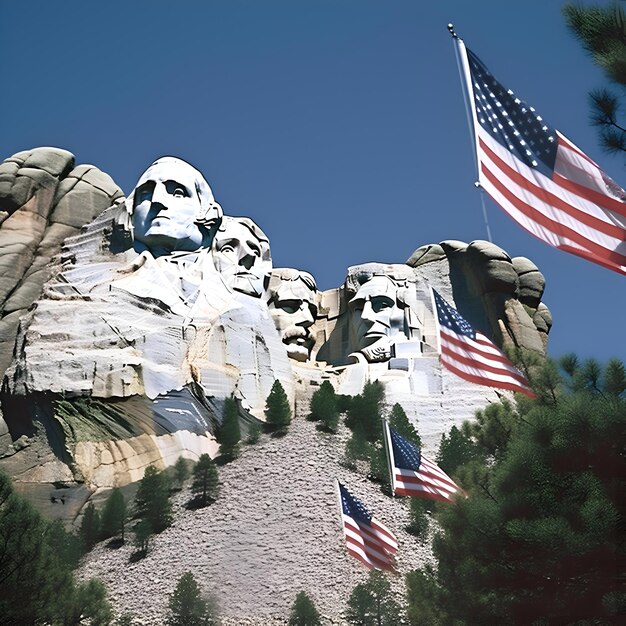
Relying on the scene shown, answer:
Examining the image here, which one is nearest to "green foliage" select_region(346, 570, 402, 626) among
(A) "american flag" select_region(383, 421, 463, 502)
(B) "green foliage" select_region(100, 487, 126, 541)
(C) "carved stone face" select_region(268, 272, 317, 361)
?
(A) "american flag" select_region(383, 421, 463, 502)

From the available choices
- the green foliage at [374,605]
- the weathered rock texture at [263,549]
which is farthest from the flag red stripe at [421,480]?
→ the weathered rock texture at [263,549]

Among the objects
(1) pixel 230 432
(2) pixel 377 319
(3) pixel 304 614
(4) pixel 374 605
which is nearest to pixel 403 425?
(1) pixel 230 432

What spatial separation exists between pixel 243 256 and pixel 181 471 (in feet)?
25.9

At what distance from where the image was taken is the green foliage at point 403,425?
30000 mm

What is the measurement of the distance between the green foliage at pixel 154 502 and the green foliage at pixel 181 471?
773 millimetres

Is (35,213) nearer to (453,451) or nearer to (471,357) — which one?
(453,451)

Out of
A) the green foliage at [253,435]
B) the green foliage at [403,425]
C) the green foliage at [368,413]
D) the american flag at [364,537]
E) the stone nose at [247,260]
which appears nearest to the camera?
the american flag at [364,537]

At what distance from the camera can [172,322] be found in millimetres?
30484

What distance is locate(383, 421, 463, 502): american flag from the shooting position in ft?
67.4

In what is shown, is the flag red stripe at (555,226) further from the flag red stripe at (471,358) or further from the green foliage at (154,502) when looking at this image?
the green foliage at (154,502)

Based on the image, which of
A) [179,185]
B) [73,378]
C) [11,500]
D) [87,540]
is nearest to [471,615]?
[11,500]

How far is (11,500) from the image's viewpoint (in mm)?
18781

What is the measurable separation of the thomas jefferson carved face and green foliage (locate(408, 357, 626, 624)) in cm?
1672

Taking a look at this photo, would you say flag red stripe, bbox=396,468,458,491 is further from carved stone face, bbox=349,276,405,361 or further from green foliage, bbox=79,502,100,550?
carved stone face, bbox=349,276,405,361
